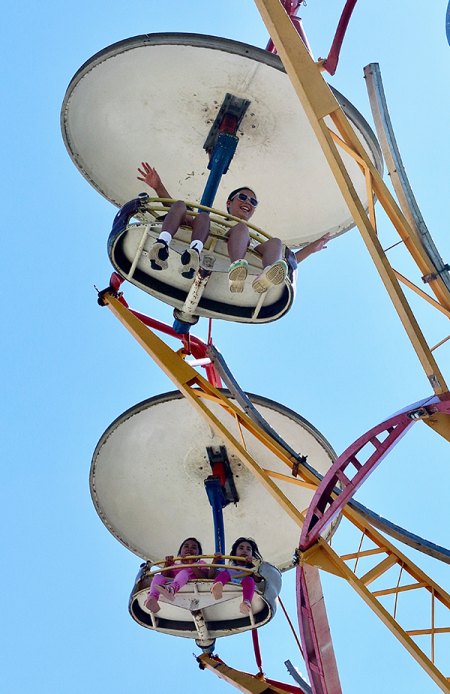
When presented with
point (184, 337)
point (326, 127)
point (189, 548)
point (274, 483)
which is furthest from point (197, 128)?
point (189, 548)

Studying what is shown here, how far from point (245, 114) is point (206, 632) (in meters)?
8.54

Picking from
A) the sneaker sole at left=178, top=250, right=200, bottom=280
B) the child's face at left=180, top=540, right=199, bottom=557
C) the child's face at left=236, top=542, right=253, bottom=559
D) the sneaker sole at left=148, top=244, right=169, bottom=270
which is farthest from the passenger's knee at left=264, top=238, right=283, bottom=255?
the child's face at left=180, top=540, right=199, bottom=557

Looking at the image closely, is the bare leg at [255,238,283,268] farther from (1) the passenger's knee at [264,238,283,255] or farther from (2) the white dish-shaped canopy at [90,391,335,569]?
(2) the white dish-shaped canopy at [90,391,335,569]

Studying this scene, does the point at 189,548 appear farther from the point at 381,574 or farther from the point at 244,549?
the point at 381,574

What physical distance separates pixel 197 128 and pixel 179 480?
642 cm

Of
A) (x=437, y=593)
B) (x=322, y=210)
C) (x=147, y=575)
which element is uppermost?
(x=322, y=210)

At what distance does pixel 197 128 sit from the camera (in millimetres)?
18828

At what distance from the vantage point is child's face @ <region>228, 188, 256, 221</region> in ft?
56.4

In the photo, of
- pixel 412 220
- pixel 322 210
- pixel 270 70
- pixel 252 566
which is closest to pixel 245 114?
pixel 270 70

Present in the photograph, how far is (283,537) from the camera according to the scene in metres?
20.8

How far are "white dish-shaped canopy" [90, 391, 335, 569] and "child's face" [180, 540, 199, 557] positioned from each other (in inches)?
87.8

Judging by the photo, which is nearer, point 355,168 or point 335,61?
point 335,61

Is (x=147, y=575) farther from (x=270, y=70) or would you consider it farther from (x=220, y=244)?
(x=270, y=70)

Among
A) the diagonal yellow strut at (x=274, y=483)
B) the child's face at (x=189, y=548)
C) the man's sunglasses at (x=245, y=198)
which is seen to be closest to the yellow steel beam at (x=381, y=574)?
the diagonal yellow strut at (x=274, y=483)
